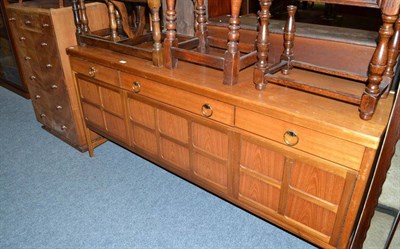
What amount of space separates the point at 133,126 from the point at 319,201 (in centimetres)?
125

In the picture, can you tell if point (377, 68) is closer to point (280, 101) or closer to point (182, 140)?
point (280, 101)

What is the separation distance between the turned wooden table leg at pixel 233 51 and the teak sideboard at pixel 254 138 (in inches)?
2.2

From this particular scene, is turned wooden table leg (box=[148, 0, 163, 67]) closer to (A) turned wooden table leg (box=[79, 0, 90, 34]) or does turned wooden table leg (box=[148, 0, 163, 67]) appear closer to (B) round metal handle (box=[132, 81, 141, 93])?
(B) round metal handle (box=[132, 81, 141, 93])

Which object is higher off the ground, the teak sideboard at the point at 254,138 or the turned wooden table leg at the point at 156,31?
the turned wooden table leg at the point at 156,31

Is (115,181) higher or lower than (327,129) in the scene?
lower

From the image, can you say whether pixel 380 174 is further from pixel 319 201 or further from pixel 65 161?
pixel 65 161

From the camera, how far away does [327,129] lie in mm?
1244

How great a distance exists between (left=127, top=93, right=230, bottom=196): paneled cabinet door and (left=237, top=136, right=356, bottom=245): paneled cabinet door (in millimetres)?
146

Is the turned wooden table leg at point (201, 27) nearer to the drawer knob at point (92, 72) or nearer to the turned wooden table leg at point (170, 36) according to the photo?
the turned wooden table leg at point (170, 36)

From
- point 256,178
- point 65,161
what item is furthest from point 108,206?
point 256,178

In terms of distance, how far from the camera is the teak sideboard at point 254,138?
1278 mm

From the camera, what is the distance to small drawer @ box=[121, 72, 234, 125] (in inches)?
62.0

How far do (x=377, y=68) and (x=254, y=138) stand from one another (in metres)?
0.58

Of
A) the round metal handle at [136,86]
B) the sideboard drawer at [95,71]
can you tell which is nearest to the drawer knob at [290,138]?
the round metal handle at [136,86]
